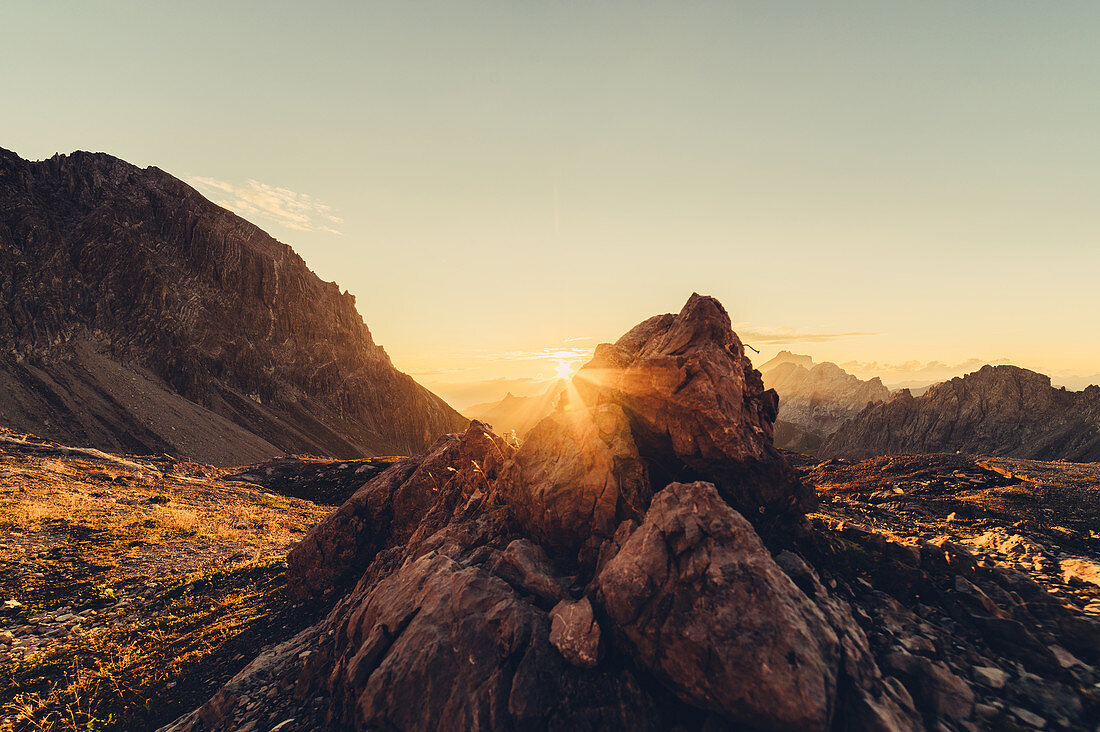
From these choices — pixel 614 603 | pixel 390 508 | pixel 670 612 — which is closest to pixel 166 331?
pixel 390 508

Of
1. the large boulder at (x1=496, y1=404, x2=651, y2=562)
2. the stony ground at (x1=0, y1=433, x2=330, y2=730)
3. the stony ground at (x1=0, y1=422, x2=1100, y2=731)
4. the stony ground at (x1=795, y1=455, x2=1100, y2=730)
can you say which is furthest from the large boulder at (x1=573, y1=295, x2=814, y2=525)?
the stony ground at (x1=0, y1=433, x2=330, y2=730)

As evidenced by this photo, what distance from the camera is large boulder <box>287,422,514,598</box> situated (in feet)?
63.7

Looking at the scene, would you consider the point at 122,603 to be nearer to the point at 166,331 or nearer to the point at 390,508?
the point at 390,508

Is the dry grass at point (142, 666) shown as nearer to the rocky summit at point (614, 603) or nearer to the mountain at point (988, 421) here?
the rocky summit at point (614, 603)

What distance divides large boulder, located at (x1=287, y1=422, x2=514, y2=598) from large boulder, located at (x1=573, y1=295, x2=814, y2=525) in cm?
713

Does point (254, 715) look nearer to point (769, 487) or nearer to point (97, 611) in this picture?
point (97, 611)

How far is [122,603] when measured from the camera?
1952 cm

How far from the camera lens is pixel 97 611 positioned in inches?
741

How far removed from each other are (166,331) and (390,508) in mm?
150212

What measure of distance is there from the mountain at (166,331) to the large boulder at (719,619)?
4700 inches

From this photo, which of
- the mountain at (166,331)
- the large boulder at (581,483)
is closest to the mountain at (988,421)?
the large boulder at (581,483)

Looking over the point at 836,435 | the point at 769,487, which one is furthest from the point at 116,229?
the point at 836,435

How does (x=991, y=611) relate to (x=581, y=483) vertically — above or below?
below

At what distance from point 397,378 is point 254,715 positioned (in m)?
187
